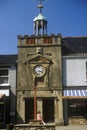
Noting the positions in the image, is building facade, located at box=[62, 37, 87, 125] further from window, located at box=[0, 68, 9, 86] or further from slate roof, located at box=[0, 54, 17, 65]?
window, located at box=[0, 68, 9, 86]

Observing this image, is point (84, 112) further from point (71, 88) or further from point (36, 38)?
point (36, 38)

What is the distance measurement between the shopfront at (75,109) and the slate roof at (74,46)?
4090mm

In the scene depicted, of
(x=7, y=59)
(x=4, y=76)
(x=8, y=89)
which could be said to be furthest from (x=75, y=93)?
(x=7, y=59)

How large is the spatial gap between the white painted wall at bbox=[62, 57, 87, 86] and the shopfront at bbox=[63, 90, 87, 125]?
3.24 ft

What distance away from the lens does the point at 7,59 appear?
3694cm

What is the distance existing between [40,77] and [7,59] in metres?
4.31

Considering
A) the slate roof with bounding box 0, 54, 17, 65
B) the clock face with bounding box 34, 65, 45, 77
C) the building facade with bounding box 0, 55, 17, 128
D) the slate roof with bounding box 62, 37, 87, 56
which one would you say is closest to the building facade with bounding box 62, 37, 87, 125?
the slate roof with bounding box 62, 37, 87, 56

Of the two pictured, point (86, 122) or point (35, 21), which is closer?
point (86, 122)

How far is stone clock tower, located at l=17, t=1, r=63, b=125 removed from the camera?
114ft

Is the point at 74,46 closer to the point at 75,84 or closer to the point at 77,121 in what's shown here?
the point at 75,84

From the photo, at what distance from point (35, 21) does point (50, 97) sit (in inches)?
334

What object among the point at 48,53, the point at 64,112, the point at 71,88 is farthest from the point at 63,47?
the point at 64,112

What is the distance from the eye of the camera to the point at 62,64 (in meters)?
35.4

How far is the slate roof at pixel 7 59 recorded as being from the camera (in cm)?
3578
